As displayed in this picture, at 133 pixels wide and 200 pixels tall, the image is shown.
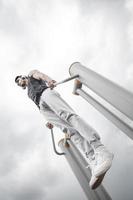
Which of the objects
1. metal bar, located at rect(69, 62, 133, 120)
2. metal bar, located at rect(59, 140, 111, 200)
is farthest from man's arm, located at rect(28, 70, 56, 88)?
metal bar, located at rect(59, 140, 111, 200)

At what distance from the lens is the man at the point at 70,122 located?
3152mm

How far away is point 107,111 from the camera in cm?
372

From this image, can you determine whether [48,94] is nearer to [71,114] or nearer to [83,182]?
[71,114]

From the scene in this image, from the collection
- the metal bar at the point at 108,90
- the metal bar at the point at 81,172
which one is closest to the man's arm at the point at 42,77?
the metal bar at the point at 108,90

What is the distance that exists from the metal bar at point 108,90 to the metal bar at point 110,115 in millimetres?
450

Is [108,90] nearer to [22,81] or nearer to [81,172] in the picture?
[22,81]

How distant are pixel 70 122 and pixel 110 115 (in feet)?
1.74

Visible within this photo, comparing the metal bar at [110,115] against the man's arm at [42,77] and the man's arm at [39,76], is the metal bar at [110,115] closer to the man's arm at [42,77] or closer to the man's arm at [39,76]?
the man's arm at [42,77]

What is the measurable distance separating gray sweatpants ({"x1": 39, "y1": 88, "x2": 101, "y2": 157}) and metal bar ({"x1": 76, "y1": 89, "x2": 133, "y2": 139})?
289 mm

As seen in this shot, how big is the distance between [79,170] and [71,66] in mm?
2244

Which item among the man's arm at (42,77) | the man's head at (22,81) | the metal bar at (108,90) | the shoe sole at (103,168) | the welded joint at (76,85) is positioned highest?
the man's head at (22,81)

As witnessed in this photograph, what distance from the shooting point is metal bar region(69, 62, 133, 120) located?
2.69 m

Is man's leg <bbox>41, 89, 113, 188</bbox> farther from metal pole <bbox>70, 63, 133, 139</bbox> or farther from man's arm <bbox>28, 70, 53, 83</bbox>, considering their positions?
metal pole <bbox>70, 63, 133, 139</bbox>

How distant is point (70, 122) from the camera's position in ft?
12.3
